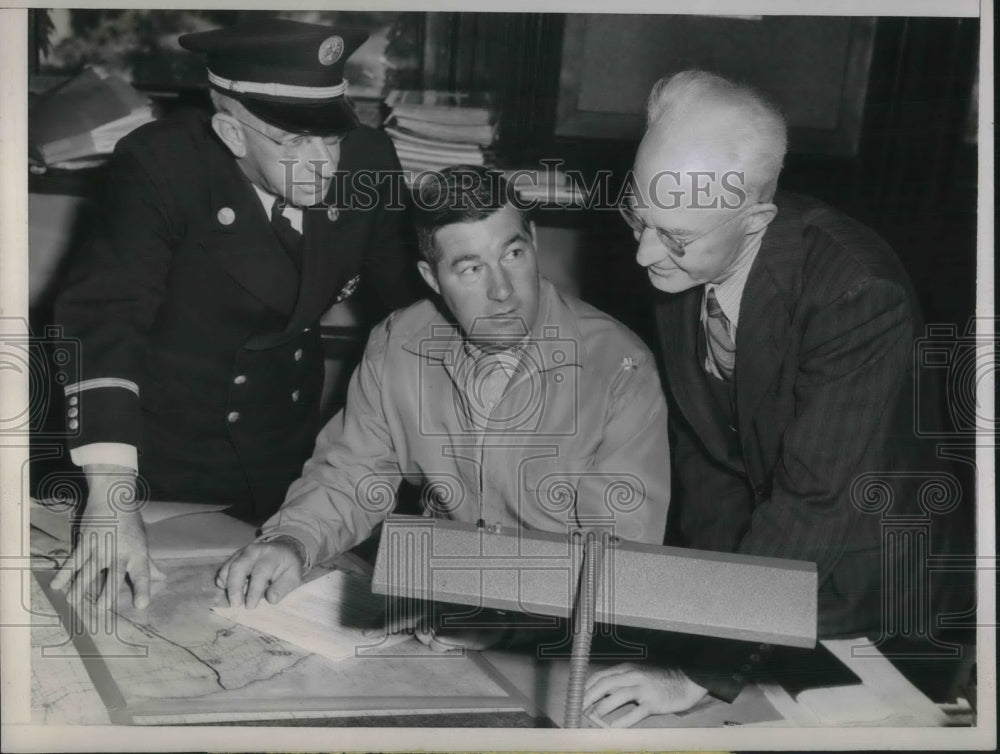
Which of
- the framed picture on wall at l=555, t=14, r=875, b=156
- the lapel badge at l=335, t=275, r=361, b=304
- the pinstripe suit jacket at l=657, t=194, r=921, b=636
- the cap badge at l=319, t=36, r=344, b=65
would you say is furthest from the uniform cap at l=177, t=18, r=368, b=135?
the pinstripe suit jacket at l=657, t=194, r=921, b=636

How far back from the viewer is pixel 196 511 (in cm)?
159

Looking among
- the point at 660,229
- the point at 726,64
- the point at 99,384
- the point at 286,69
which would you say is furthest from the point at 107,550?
the point at 726,64

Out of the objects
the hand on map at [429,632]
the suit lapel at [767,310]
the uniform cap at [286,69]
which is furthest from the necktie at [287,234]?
the suit lapel at [767,310]

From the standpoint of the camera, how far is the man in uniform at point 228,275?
4.93 feet

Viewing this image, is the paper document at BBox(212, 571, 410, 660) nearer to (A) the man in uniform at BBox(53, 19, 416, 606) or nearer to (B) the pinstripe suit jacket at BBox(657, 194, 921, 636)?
(A) the man in uniform at BBox(53, 19, 416, 606)

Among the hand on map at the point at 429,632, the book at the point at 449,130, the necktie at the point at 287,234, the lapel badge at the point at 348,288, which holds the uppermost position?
the book at the point at 449,130

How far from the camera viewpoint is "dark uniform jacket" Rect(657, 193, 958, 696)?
1.43 meters

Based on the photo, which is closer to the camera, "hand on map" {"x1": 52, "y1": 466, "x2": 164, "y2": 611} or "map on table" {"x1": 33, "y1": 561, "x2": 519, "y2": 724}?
"map on table" {"x1": 33, "y1": 561, "x2": 519, "y2": 724}

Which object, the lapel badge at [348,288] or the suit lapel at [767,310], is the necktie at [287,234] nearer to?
the lapel badge at [348,288]

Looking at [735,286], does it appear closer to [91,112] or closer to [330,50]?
[330,50]

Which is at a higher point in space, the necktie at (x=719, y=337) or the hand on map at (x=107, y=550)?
the necktie at (x=719, y=337)

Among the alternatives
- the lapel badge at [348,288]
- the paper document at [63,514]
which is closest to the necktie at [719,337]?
the lapel badge at [348,288]

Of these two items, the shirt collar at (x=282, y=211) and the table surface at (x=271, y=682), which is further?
the shirt collar at (x=282, y=211)

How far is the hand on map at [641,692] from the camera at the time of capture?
1401 mm
